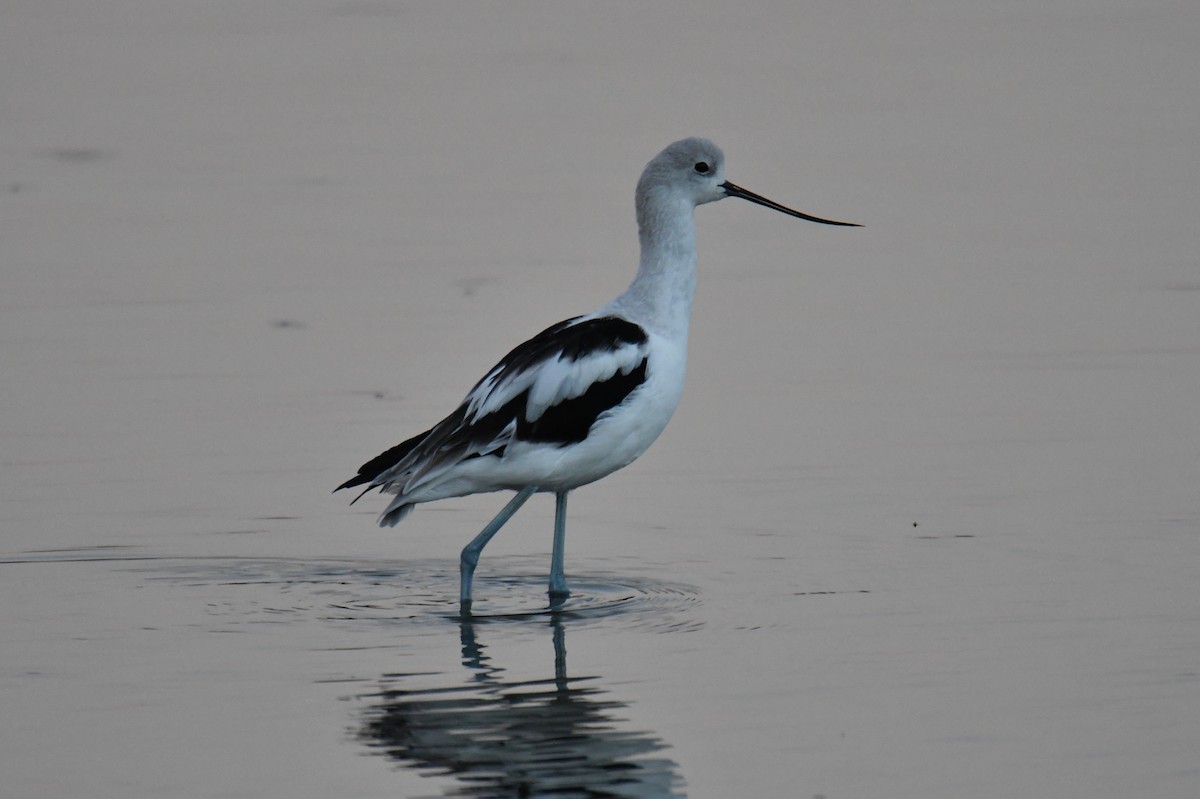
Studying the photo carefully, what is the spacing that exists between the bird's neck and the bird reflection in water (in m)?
1.86

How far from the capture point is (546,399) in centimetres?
850

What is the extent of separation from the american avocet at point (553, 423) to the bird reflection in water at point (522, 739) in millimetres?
1131

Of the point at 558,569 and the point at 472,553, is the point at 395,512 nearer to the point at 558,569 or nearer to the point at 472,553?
the point at 472,553

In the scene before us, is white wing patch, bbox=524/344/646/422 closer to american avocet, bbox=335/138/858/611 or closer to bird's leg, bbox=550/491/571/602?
american avocet, bbox=335/138/858/611

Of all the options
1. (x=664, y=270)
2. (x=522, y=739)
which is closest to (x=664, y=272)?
(x=664, y=270)

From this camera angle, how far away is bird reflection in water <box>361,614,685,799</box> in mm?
6262

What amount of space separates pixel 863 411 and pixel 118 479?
3.31 meters

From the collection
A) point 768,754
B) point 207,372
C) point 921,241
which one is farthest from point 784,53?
point 768,754

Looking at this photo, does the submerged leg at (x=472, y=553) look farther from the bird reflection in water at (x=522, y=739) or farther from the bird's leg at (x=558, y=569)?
the bird reflection in water at (x=522, y=739)

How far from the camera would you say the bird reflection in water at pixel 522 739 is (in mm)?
6262

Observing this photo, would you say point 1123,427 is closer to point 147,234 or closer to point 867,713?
point 867,713

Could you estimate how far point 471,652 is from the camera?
25.3ft

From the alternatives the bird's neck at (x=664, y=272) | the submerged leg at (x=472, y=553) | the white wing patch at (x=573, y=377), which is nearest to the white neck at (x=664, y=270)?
the bird's neck at (x=664, y=272)

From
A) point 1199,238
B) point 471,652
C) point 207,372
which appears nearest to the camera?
point 471,652
